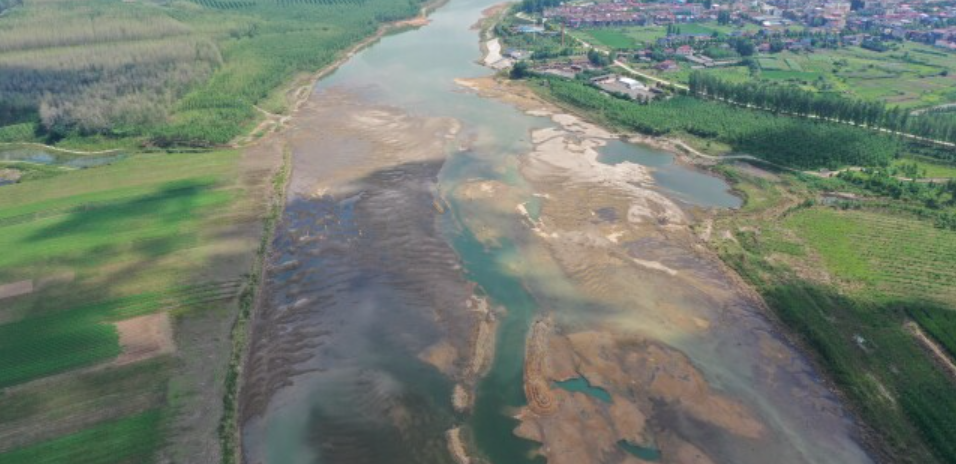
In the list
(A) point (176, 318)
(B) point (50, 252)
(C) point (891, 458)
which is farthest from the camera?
(B) point (50, 252)

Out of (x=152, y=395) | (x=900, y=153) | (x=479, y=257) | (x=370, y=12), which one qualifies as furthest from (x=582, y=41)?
(x=152, y=395)

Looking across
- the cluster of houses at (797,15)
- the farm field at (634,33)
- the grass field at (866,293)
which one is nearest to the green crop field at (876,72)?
the cluster of houses at (797,15)

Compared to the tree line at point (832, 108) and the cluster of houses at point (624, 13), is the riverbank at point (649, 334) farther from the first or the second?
the cluster of houses at point (624, 13)

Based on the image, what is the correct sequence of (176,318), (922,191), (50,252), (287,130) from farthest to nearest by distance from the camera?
(287,130)
(922,191)
(50,252)
(176,318)

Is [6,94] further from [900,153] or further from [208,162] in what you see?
[900,153]

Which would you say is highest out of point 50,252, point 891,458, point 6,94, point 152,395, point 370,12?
point 370,12

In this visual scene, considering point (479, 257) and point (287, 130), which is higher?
point (287, 130)
